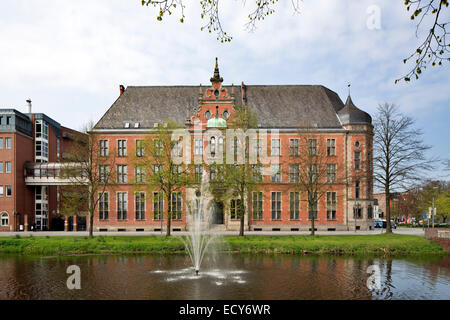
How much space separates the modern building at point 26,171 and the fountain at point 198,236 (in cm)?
1758

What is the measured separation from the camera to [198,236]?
105 feet

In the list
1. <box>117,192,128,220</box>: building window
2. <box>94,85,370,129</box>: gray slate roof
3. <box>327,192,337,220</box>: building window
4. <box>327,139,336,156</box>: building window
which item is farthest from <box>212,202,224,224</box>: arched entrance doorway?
<box>327,139,336,156</box>: building window

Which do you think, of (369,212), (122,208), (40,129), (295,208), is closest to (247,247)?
(295,208)

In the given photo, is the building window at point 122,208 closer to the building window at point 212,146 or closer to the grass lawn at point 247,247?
the building window at point 212,146

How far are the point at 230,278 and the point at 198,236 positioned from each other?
14112mm

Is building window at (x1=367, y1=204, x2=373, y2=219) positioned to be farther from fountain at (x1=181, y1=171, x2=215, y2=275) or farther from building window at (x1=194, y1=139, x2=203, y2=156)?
building window at (x1=194, y1=139, x2=203, y2=156)

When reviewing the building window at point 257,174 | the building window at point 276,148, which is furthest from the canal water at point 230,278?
the building window at point 276,148

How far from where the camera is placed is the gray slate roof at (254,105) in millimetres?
47312

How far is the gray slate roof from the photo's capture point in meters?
47.3

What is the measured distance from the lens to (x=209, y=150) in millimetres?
43906

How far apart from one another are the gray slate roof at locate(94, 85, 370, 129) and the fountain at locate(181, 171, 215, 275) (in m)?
12.2

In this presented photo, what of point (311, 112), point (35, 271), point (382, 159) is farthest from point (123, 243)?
point (311, 112)

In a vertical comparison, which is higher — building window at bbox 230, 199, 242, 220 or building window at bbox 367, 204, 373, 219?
building window at bbox 230, 199, 242, 220

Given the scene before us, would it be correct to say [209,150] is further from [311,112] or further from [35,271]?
[35,271]
